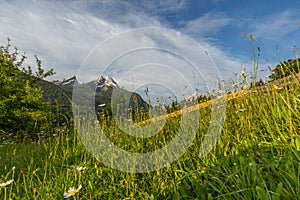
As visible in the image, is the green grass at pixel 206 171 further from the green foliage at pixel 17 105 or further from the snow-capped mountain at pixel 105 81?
the green foliage at pixel 17 105

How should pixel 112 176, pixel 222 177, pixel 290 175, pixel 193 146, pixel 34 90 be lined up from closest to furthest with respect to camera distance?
1. pixel 290 175
2. pixel 222 177
3. pixel 112 176
4. pixel 193 146
5. pixel 34 90

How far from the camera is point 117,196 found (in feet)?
6.78

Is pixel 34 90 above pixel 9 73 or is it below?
below

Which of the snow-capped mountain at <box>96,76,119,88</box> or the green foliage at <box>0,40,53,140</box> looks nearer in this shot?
the snow-capped mountain at <box>96,76,119,88</box>

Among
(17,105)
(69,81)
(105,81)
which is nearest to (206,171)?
(105,81)

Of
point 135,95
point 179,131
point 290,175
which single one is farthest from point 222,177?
point 135,95

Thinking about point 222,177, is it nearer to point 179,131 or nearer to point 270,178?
point 270,178

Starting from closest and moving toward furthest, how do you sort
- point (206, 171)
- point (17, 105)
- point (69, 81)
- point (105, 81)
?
point (206, 171) < point (105, 81) < point (17, 105) < point (69, 81)

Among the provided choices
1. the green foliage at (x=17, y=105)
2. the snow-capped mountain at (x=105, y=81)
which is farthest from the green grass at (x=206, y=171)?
the green foliage at (x=17, y=105)

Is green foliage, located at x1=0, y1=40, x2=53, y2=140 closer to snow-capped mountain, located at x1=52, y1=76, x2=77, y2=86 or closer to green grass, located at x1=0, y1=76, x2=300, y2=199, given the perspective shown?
snow-capped mountain, located at x1=52, y1=76, x2=77, y2=86

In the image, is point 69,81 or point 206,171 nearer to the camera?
point 206,171

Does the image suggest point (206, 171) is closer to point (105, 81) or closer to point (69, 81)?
point (105, 81)

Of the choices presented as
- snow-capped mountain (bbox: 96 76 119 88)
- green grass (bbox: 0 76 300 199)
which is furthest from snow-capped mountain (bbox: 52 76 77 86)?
green grass (bbox: 0 76 300 199)

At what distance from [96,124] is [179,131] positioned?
4.78ft
